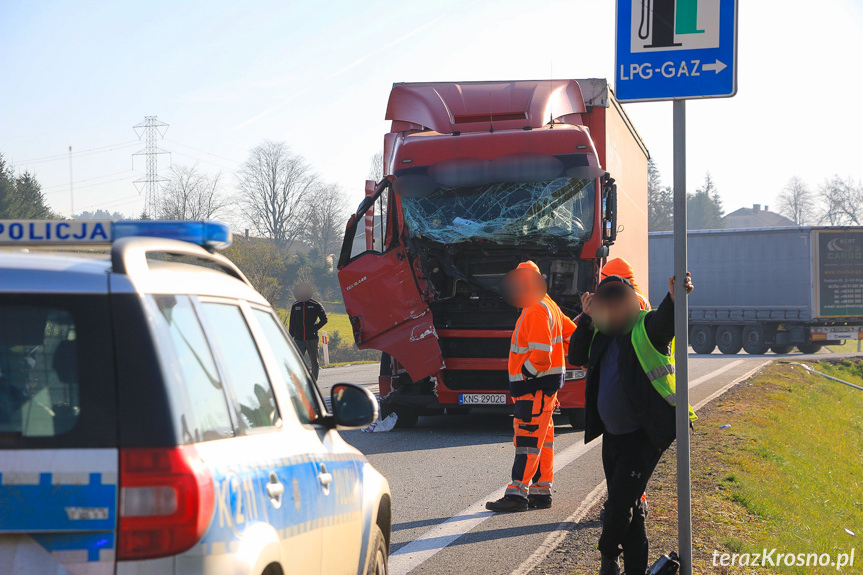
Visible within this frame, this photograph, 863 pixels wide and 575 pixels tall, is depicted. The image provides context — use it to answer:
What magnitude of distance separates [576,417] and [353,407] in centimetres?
823

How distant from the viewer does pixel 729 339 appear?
1369 inches

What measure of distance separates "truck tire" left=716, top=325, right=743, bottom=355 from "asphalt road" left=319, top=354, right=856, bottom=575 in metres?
23.9

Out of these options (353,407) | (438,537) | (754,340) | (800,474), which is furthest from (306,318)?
(754,340)

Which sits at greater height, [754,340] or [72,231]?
[72,231]

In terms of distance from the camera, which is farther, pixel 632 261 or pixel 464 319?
pixel 632 261

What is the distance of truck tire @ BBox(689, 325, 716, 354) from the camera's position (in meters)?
35.3

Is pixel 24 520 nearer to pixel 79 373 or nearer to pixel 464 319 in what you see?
pixel 79 373

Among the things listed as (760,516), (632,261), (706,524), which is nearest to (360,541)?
(706,524)

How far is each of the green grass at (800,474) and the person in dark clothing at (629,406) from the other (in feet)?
4.68

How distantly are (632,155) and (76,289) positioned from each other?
46.3ft

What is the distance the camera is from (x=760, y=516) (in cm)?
698

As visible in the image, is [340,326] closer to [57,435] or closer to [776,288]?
[776,288]

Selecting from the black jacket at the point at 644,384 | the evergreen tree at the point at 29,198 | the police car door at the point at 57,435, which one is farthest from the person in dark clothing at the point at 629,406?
the evergreen tree at the point at 29,198

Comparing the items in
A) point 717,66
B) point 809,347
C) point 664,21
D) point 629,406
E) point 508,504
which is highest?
point 664,21
